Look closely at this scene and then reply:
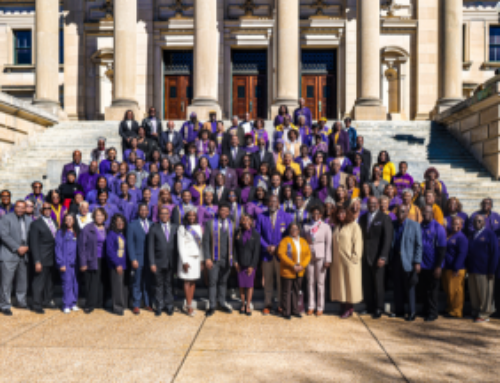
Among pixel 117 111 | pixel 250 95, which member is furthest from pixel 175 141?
pixel 250 95

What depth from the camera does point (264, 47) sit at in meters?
24.8

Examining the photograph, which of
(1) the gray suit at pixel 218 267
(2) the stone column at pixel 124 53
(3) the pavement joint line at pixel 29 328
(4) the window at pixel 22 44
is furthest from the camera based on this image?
(4) the window at pixel 22 44

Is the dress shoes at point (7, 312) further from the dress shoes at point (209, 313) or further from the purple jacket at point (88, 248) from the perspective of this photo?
the dress shoes at point (209, 313)

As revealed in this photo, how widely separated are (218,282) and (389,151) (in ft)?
29.2

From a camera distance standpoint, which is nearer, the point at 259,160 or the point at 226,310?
the point at 226,310

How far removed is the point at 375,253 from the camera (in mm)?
8469

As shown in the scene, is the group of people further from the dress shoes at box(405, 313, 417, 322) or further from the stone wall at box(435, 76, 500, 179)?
the stone wall at box(435, 76, 500, 179)

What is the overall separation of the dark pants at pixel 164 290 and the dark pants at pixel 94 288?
109 cm

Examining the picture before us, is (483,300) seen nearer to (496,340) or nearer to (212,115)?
(496,340)

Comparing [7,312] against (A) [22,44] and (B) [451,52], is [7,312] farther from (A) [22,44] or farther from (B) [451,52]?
(A) [22,44]

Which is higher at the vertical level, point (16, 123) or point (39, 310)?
point (16, 123)

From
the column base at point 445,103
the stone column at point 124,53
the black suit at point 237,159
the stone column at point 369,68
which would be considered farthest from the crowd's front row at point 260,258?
the column base at point 445,103

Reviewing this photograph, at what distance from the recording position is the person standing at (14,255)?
848cm

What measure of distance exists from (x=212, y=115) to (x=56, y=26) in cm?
1117
